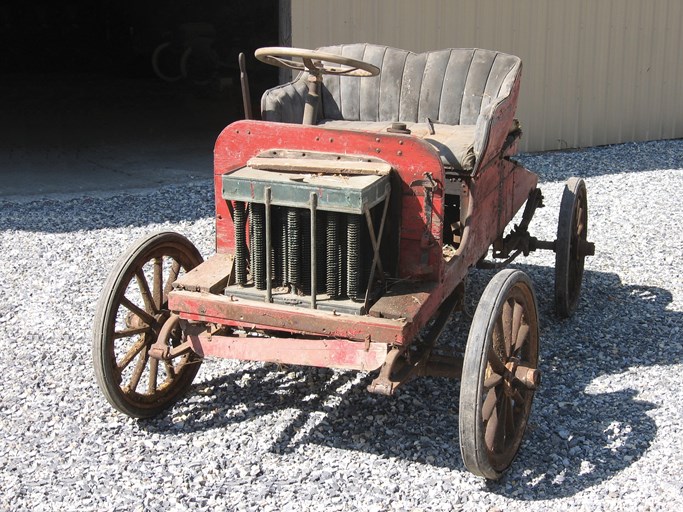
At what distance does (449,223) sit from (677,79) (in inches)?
274

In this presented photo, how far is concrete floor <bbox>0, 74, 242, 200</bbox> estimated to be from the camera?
8.59 meters

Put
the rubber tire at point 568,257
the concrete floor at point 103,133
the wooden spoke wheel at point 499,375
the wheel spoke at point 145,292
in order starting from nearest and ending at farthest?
the wooden spoke wheel at point 499,375, the wheel spoke at point 145,292, the rubber tire at point 568,257, the concrete floor at point 103,133

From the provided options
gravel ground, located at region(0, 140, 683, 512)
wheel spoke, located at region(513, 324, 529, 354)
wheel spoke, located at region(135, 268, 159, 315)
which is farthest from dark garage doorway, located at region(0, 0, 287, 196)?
wheel spoke, located at region(513, 324, 529, 354)

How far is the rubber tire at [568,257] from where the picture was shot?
17.0 feet

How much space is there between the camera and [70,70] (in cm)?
1576

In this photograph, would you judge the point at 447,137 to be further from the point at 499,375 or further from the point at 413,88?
the point at 499,375

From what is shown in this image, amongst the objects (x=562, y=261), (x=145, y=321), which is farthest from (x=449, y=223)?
(x=145, y=321)

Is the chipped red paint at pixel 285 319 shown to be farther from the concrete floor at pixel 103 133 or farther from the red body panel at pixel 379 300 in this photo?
the concrete floor at pixel 103 133

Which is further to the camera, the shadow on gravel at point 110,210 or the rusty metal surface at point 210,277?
the shadow on gravel at point 110,210

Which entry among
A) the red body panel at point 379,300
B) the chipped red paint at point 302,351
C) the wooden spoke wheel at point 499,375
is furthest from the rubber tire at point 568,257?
the chipped red paint at point 302,351

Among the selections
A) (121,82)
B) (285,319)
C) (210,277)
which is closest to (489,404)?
(285,319)

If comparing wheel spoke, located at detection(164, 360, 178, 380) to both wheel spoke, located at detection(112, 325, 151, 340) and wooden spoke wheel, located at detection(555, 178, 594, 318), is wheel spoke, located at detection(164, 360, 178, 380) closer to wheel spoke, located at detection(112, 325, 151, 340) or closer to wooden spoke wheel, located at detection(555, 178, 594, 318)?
wheel spoke, located at detection(112, 325, 151, 340)

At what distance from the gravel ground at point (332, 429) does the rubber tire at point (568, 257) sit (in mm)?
128

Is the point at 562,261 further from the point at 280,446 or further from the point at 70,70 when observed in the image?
the point at 70,70
